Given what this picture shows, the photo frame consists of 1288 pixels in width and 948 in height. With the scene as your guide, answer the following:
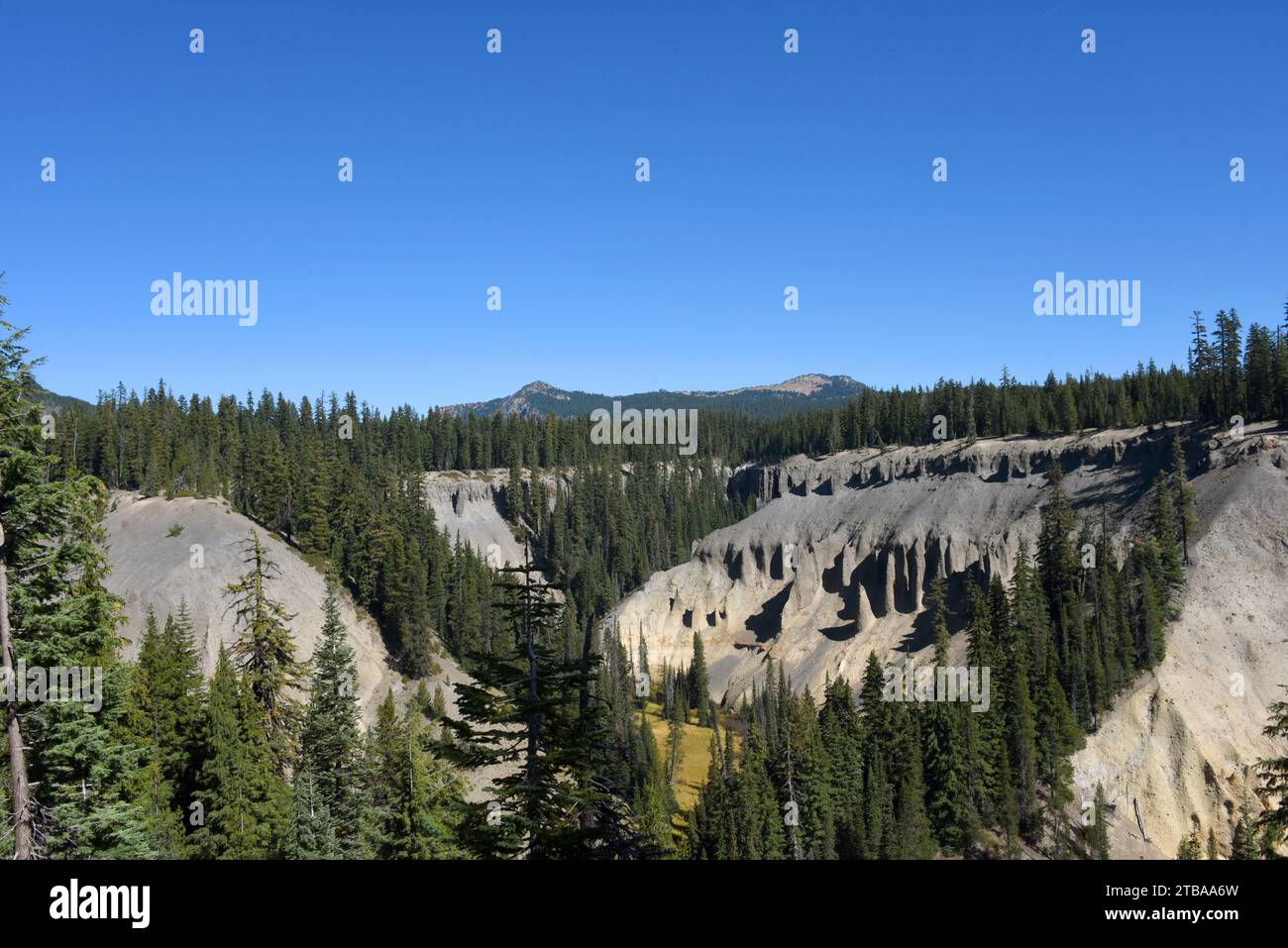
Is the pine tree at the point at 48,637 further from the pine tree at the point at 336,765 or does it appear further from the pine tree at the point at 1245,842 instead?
the pine tree at the point at 1245,842

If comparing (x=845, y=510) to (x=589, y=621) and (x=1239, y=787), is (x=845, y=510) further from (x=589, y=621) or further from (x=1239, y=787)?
(x=1239, y=787)

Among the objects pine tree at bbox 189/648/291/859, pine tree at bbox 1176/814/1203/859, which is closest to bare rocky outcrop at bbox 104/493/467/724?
pine tree at bbox 189/648/291/859

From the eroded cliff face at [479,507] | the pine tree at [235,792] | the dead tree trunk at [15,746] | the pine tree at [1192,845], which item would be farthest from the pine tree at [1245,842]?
the eroded cliff face at [479,507]

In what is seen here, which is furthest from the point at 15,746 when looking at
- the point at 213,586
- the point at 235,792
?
the point at 213,586

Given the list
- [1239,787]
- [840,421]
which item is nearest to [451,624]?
[1239,787]

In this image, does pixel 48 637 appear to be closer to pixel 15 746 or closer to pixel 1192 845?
pixel 15 746

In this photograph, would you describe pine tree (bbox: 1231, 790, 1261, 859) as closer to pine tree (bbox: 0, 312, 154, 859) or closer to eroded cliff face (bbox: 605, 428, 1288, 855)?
eroded cliff face (bbox: 605, 428, 1288, 855)
